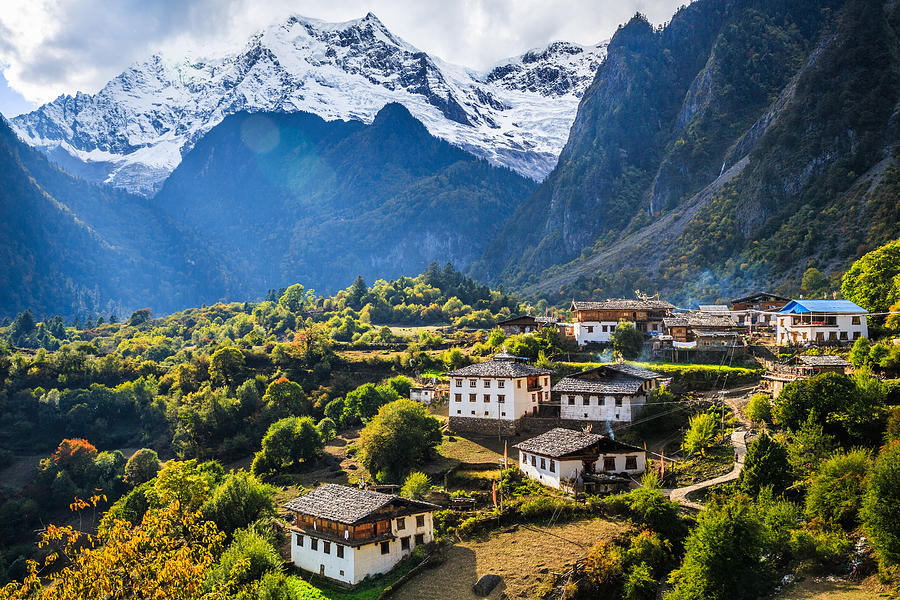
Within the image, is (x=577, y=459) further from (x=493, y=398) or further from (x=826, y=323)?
(x=826, y=323)

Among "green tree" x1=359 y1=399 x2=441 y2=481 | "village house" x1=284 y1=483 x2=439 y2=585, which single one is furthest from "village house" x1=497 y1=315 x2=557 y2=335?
"village house" x1=284 y1=483 x2=439 y2=585

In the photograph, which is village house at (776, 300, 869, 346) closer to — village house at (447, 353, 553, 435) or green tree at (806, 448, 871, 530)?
village house at (447, 353, 553, 435)

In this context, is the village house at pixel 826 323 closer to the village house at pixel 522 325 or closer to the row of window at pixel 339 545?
the village house at pixel 522 325

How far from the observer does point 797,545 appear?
104ft

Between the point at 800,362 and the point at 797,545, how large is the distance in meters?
27.2

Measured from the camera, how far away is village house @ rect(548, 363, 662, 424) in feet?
176

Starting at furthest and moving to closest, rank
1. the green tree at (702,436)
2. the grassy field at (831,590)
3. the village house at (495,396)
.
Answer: the village house at (495,396) < the green tree at (702,436) < the grassy field at (831,590)

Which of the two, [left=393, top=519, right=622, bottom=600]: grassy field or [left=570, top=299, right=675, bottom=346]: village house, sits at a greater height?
[left=570, top=299, right=675, bottom=346]: village house

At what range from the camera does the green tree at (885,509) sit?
94.6ft

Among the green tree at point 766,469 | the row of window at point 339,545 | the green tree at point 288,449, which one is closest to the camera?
the green tree at point 766,469

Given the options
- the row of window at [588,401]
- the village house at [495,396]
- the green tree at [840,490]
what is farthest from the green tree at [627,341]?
the green tree at [840,490]

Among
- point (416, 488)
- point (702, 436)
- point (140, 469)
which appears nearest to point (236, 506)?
point (416, 488)

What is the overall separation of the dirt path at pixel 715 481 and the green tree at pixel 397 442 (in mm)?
19954

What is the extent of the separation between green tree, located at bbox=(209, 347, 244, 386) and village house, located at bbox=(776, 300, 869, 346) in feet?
227
